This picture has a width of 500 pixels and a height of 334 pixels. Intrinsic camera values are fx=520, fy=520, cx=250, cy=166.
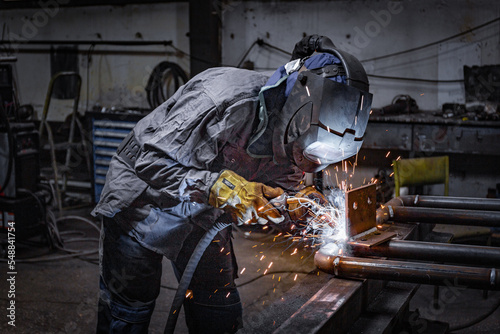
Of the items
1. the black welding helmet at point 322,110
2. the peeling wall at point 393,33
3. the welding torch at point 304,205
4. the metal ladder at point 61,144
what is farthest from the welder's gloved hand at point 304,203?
the metal ladder at point 61,144

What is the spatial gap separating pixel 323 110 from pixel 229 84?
1.35ft

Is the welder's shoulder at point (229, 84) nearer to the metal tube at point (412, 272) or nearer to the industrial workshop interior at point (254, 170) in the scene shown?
the industrial workshop interior at point (254, 170)

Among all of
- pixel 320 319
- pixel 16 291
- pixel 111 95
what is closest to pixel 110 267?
pixel 320 319

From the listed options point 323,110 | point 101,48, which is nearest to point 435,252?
point 323,110

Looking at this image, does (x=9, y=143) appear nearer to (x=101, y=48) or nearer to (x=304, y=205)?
(x=304, y=205)

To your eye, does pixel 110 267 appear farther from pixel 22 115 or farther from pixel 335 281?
pixel 22 115

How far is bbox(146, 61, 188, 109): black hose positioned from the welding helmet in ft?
15.3

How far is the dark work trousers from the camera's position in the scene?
7.23 feet

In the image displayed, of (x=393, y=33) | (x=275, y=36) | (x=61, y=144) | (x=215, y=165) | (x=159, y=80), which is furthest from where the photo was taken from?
(x=159, y=80)

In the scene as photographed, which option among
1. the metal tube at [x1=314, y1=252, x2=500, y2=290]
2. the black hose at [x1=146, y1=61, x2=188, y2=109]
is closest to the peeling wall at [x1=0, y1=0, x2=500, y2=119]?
the black hose at [x1=146, y1=61, x2=188, y2=109]

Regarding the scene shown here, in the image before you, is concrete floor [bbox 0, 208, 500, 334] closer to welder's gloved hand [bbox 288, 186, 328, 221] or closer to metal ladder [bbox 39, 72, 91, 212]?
welder's gloved hand [bbox 288, 186, 328, 221]

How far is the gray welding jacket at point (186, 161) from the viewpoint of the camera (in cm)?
190

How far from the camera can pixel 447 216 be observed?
203cm

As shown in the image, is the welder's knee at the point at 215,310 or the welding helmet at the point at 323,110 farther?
the welder's knee at the point at 215,310
